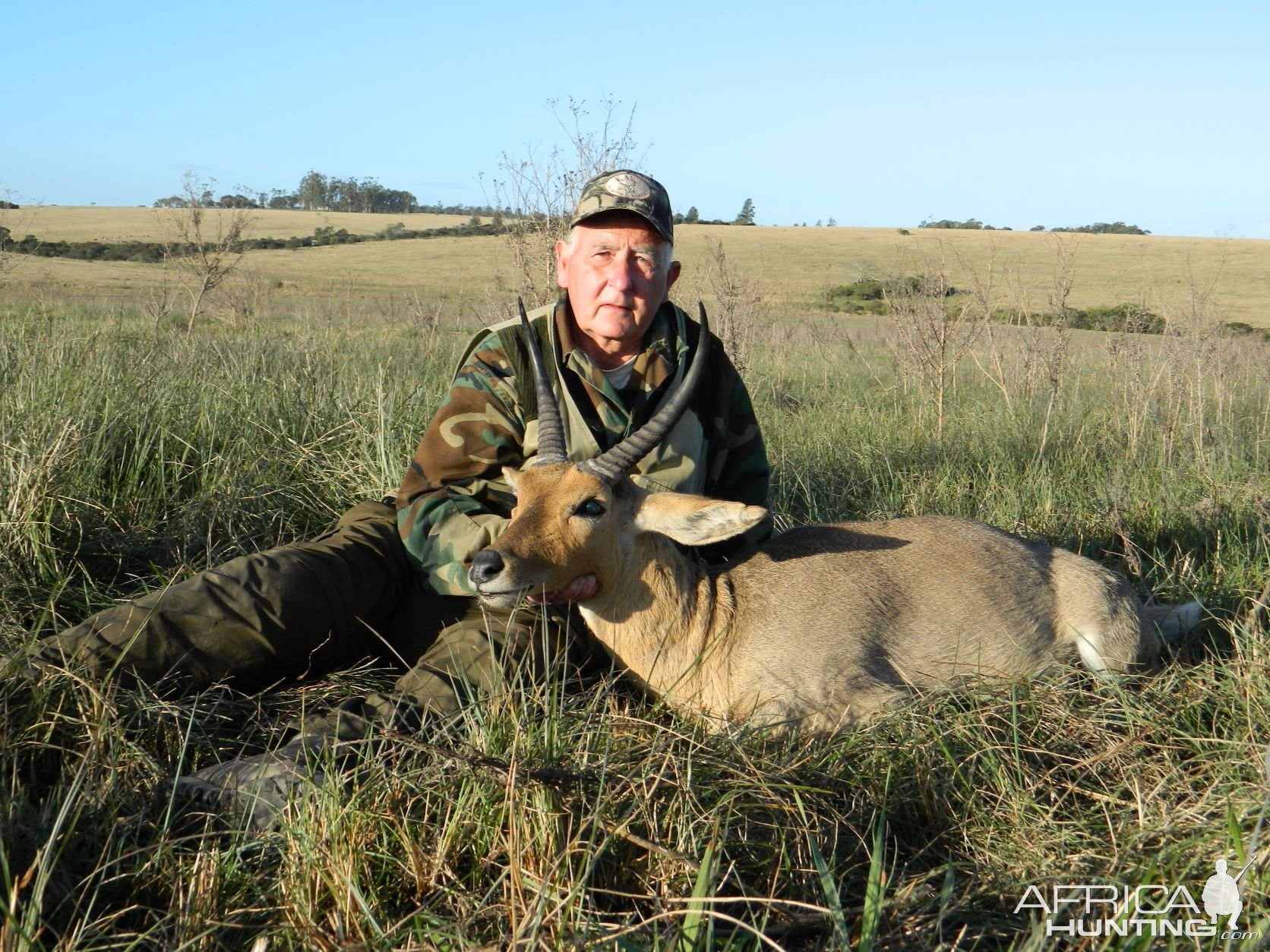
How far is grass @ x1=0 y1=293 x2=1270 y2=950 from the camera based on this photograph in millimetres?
2701

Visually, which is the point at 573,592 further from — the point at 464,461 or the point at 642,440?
the point at 464,461

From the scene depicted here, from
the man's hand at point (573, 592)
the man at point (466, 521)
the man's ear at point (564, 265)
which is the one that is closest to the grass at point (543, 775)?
the man at point (466, 521)

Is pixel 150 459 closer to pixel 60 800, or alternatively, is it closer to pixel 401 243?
pixel 60 800

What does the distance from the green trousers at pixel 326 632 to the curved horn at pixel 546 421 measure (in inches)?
26.4

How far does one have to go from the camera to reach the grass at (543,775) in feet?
8.86

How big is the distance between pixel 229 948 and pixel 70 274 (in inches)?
1468

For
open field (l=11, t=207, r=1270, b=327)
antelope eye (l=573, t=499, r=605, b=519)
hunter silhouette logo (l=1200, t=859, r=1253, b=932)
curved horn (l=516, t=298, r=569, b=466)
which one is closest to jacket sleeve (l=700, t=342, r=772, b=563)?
curved horn (l=516, t=298, r=569, b=466)

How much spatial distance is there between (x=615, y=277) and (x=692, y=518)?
1300 millimetres

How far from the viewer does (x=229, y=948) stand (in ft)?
8.62

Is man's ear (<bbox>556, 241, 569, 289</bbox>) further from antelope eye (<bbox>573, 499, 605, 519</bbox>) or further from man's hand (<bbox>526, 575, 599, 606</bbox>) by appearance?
man's hand (<bbox>526, 575, 599, 606</bbox>)

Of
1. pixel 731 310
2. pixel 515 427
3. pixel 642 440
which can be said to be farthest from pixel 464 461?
pixel 731 310

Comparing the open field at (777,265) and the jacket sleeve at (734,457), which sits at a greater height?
the open field at (777,265)

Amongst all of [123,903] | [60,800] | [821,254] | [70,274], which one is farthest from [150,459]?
[821,254]

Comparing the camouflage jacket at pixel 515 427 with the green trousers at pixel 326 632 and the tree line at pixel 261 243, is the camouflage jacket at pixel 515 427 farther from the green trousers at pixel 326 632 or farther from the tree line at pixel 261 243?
the tree line at pixel 261 243
